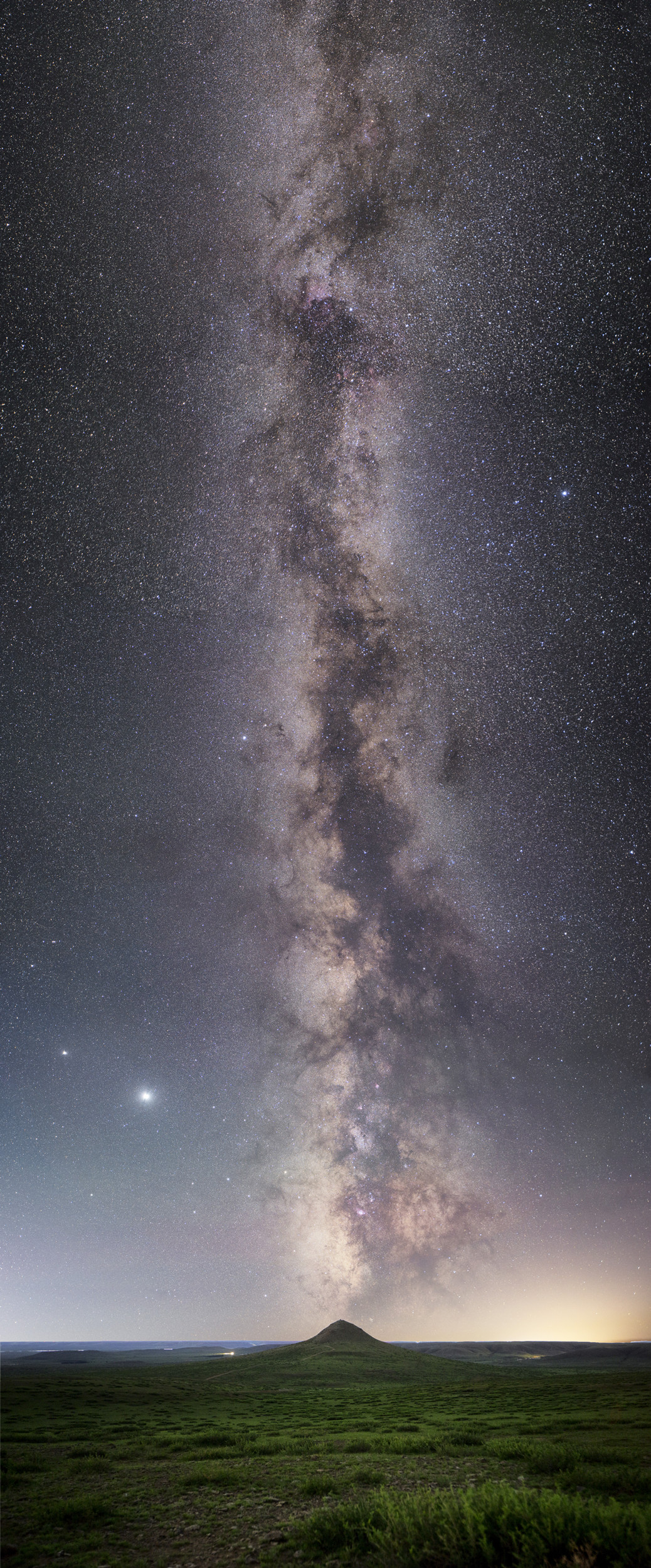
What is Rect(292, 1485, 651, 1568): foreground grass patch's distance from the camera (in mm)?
7586

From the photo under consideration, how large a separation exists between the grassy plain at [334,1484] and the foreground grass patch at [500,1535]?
0.03 meters

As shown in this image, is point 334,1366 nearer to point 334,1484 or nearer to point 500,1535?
point 334,1484

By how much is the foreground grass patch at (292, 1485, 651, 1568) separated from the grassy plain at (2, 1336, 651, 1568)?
0.03m

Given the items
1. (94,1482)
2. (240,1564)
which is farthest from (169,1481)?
(240,1564)

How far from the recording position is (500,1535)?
8305 mm

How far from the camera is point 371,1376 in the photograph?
232 feet

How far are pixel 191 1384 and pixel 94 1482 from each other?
197 ft

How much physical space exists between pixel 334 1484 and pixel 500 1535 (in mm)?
9565

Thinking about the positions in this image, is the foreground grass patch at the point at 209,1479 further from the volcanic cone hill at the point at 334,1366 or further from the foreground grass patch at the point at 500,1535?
the volcanic cone hill at the point at 334,1366

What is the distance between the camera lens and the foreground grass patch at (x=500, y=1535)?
7.59 meters

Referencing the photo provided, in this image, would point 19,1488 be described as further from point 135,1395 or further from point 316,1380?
point 316,1380

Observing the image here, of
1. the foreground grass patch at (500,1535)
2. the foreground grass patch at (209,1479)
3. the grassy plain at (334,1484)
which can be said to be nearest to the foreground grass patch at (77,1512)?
the grassy plain at (334,1484)

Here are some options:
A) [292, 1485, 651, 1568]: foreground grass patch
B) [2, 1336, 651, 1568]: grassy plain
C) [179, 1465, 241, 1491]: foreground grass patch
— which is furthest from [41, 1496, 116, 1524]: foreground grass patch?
[292, 1485, 651, 1568]: foreground grass patch

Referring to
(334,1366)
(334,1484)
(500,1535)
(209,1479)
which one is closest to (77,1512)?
(209,1479)
